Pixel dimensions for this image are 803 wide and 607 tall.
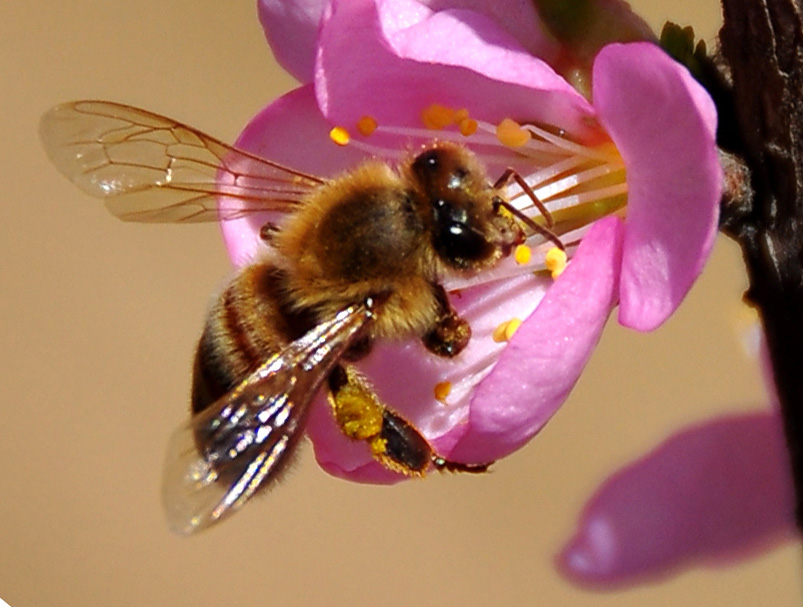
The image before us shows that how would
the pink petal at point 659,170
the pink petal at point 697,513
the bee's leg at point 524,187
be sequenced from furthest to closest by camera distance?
1. the pink petal at point 697,513
2. the bee's leg at point 524,187
3. the pink petal at point 659,170

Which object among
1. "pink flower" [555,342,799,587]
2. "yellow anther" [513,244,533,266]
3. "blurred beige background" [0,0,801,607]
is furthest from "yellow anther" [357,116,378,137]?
"blurred beige background" [0,0,801,607]

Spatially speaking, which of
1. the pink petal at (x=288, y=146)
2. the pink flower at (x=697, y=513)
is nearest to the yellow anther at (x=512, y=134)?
the pink petal at (x=288, y=146)

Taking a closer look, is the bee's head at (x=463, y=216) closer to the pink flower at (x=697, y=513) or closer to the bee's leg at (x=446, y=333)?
the bee's leg at (x=446, y=333)

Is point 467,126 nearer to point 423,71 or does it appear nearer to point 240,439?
point 423,71

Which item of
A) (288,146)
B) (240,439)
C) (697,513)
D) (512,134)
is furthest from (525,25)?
(697,513)

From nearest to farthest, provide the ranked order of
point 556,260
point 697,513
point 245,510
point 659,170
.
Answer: point 659,170 < point 556,260 < point 697,513 < point 245,510

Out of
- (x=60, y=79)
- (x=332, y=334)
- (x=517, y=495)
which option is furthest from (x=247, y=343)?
(x=60, y=79)

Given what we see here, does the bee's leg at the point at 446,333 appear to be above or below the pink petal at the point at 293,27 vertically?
below
